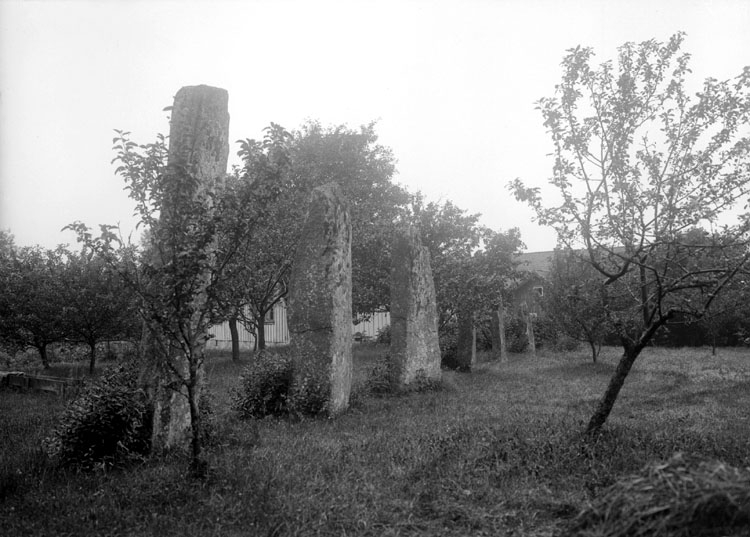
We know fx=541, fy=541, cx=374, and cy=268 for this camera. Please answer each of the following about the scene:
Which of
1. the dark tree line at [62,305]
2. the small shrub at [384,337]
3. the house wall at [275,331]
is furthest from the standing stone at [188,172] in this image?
the house wall at [275,331]

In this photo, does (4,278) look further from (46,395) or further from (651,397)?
(651,397)

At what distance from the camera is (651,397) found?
38.4ft

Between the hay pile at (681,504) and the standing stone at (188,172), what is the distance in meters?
4.77

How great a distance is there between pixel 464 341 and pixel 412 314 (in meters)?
5.72

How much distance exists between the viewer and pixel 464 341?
1827cm

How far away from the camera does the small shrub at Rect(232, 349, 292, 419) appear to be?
9859 mm

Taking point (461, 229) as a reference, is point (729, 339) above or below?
below

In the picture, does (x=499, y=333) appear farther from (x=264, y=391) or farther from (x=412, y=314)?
(x=264, y=391)

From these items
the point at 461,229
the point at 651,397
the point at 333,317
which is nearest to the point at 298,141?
the point at 461,229

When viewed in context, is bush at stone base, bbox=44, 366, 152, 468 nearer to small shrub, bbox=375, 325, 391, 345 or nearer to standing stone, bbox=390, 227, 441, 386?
standing stone, bbox=390, 227, 441, 386

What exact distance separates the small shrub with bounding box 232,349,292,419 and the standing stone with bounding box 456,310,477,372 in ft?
29.5

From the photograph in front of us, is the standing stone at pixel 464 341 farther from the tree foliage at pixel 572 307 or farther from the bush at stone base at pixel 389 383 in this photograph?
the bush at stone base at pixel 389 383

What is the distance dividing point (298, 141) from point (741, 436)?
2099 centimetres

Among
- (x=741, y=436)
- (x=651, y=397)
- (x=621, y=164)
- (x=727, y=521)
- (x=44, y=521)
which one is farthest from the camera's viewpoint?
(x=651, y=397)
